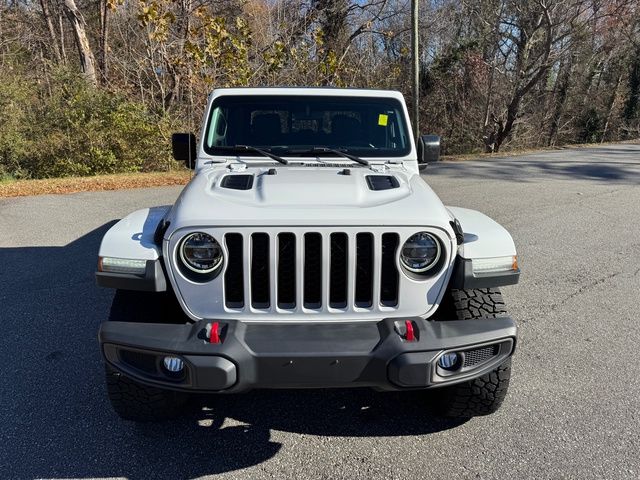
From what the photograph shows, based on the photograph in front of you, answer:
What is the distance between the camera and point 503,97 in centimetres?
2167

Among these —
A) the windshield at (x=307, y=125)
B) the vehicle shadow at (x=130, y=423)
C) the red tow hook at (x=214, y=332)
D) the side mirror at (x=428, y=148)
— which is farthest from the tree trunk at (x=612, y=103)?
the red tow hook at (x=214, y=332)

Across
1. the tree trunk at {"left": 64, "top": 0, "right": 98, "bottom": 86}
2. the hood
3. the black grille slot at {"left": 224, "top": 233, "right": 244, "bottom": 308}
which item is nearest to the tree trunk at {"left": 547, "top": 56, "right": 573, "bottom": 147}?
the tree trunk at {"left": 64, "top": 0, "right": 98, "bottom": 86}

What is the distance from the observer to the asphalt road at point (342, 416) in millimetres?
2371

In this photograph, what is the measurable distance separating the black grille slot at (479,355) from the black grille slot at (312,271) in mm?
715

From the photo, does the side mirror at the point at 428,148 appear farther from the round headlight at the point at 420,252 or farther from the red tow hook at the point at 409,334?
the red tow hook at the point at 409,334

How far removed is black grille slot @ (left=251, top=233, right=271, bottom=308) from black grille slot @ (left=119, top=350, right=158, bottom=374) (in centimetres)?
51

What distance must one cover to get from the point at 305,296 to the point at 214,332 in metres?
0.48

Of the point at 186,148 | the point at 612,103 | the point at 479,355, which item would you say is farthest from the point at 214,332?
the point at 612,103

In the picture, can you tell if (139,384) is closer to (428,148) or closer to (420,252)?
(420,252)

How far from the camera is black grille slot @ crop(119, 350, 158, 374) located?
84.2 inches

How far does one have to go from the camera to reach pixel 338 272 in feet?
7.66

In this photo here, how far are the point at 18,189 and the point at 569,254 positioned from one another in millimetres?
10155

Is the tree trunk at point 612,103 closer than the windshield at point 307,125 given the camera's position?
No

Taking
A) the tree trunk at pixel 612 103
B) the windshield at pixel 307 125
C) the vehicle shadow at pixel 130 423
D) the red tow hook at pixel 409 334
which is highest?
the tree trunk at pixel 612 103
